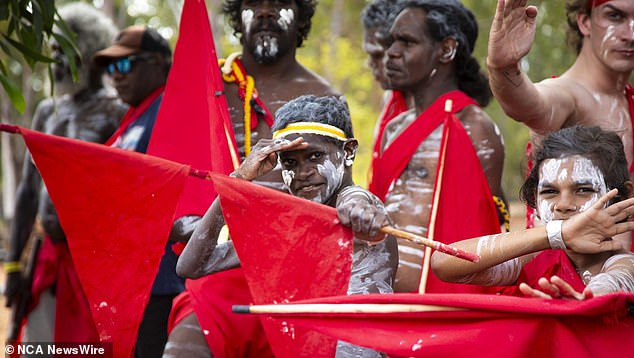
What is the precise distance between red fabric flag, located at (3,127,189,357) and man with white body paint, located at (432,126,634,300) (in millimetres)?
1099

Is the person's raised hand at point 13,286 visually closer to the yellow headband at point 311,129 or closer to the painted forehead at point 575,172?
the yellow headband at point 311,129

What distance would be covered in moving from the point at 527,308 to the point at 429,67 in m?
2.79

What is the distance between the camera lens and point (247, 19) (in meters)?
5.47

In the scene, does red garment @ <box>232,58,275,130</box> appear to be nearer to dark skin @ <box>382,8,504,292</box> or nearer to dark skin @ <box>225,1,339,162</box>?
dark skin @ <box>225,1,339,162</box>

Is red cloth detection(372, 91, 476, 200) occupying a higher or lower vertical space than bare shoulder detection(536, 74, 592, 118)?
lower

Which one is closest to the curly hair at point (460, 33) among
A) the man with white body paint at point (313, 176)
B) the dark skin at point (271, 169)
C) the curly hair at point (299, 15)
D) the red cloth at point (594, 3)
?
the curly hair at point (299, 15)

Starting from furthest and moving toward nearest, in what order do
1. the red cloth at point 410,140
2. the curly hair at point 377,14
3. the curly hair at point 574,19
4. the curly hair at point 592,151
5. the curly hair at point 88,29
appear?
the curly hair at point 88,29 → the curly hair at point 377,14 → the red cloth at point 410,140 → the curly hair at point 574,19 → the curly hair at point 592,151

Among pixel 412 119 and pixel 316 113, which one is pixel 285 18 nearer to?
pixel 412 119

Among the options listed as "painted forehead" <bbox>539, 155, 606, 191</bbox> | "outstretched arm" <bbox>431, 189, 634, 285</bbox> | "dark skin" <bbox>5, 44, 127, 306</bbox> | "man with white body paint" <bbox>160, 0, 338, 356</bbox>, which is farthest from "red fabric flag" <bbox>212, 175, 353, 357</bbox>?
"dark skin" <bbox>5, 44, 127, 306</bbox>

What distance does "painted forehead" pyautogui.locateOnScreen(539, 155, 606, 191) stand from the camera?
153 inches

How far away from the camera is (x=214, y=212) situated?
4082mm

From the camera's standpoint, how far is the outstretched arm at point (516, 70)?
171 inches

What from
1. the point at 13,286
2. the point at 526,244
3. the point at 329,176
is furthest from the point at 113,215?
the point at 13,286

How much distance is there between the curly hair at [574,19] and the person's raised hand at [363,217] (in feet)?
6.72
